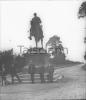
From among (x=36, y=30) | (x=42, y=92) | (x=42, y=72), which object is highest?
(x=36, y=30)

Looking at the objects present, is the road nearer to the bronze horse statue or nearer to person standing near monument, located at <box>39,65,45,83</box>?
person standing near monument, located at <box>39,65,45,83</box>

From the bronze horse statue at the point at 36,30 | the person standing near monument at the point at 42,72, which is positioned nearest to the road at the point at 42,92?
the person standing near monument at the point at 42,72

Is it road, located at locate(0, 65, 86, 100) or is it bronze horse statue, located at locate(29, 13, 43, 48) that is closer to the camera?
road, located at locate(0, 65, 86, 100)

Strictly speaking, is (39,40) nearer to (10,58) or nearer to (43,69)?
(43,69)

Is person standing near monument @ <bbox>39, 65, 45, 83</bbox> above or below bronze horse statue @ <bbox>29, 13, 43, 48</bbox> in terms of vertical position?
below

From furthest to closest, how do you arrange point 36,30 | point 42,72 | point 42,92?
point 36,30 → point 42,72 → point 42,92

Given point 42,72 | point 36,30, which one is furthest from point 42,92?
point 36,30

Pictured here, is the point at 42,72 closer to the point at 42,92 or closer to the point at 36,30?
the point at 36,30

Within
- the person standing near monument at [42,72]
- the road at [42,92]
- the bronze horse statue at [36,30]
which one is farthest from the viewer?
the bronze horse statue at [36,30]

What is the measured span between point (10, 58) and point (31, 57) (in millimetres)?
15584

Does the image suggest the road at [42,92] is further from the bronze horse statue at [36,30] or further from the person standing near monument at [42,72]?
the bronze horse statue at [36,30]

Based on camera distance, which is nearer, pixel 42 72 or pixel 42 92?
pixel 42 92

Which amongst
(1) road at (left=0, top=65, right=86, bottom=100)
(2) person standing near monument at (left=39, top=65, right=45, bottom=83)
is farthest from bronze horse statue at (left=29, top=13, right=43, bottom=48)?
(1) road at (left=0, top=65, right=86, bottom=100)

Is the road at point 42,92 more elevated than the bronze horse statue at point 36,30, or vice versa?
the bronze horse statue at point 36,30
